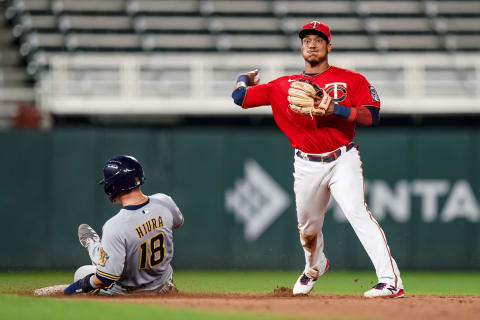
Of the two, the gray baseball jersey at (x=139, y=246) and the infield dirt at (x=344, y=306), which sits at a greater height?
the gray baseball jersey at (x=139, y=246)

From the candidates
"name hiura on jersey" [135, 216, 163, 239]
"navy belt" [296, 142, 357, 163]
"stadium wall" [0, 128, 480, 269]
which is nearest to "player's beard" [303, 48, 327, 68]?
"navy belt" [296, 142, 357, 163]

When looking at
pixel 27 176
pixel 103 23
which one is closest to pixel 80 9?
pixel 103 23

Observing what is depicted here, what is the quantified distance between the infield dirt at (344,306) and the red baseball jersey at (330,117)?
3.61 feet

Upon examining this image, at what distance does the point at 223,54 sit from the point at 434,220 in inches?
250

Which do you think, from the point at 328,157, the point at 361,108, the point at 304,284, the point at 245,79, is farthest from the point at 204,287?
the point at 361,108

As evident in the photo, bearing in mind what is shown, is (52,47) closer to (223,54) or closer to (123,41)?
(123,41)

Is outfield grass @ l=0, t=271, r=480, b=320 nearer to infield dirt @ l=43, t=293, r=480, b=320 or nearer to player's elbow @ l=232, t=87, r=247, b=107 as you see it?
infield dirt @ l=43, t=293, r=480, b=320

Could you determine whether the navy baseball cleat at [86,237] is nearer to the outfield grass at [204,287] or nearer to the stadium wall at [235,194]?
the outfield grass at [204,287]

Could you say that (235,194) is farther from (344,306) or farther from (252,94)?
(344,306)

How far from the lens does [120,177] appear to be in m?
5.75

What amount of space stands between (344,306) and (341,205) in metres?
0.96

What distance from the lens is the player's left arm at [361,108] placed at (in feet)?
19.4

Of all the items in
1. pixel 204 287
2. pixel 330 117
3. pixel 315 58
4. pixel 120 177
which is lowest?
pixel 204 287

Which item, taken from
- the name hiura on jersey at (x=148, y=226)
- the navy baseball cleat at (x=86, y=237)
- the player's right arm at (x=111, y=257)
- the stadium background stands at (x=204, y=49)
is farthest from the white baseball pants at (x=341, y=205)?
the stadium background stands at (x=204, y=49)
